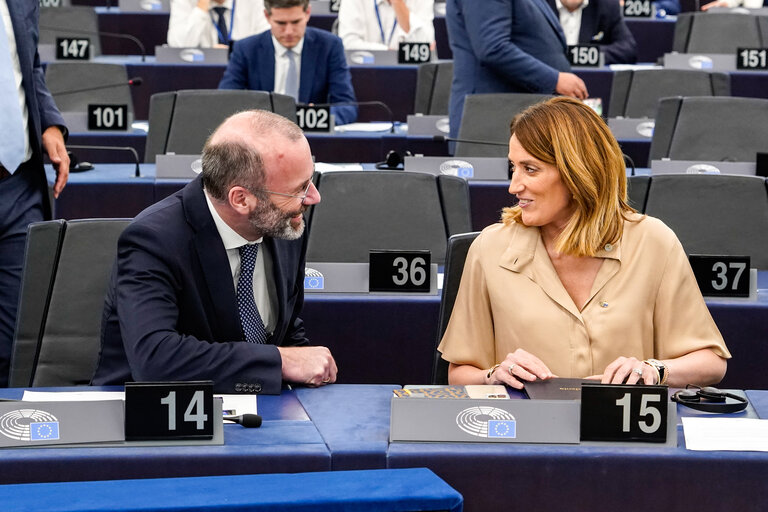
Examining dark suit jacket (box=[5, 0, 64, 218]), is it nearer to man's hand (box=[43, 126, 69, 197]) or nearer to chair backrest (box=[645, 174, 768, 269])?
man's hand (box=[43, 126, 69, 197])

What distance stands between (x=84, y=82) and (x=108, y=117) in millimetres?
603

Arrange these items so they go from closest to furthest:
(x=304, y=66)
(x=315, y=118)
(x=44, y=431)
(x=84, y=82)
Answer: (x=44, y=431), (x=315, y=118), (x=304, y=66), (x=84, y=82)

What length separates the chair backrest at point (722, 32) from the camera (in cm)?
718

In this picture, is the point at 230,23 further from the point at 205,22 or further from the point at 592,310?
the point at 592,310

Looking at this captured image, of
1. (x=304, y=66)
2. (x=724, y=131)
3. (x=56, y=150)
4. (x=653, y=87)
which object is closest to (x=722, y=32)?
(x=653, y=87)

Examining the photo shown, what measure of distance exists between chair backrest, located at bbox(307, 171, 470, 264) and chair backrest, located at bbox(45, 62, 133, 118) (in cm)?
274

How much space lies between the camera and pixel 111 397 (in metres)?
1.98

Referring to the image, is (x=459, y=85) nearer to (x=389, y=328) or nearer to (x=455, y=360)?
(x=389, y=328)

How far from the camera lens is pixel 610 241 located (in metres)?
2.36

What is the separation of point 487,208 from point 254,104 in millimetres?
1063

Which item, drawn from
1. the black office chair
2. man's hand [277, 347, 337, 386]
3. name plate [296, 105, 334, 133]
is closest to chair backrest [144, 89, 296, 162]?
name plate [296, 105, 334, 133]

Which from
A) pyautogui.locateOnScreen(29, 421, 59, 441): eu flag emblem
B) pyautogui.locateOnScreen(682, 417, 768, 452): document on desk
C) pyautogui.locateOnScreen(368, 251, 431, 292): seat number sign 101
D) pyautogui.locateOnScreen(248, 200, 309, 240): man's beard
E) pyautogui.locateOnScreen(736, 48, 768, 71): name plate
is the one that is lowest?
pyautogui.locateOnScreen(368, 251, 431, 292): seat number sign 101

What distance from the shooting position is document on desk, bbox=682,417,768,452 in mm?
1753

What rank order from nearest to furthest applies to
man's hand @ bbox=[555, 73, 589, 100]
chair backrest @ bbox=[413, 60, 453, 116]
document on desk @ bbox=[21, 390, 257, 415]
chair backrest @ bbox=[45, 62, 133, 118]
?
document on desk @ bbox=[21, 390, 257, 415]
man's hand @ bbox=[555, 73, 589, 100]
chair backrest @ bbox=[45, 62, 133, 118]
chair backrest @ bbox=[413, 60, 453, 116]
